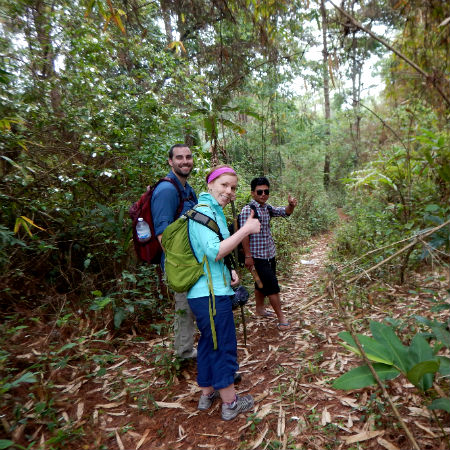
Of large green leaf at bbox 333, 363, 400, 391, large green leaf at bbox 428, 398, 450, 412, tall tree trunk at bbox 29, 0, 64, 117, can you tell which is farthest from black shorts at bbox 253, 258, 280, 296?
tall tree trunk at bbox 29, 0, 64, 117

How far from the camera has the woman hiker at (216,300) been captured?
7.54 ft

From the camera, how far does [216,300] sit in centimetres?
235

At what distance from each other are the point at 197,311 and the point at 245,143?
9.74m

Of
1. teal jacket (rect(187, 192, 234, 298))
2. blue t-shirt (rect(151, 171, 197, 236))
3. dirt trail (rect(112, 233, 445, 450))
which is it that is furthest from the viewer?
blue t-shirt (rect(151, 171, 197, 236))

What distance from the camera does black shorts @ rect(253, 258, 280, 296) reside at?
3.86m

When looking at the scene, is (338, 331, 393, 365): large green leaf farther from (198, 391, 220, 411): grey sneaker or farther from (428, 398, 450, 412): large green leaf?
(198, 391, 220, 411): grey sneaker

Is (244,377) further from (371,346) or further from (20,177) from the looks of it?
(20,177)

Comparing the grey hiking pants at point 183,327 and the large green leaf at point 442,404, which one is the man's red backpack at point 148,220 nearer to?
the grey hiking pants at point 183,327

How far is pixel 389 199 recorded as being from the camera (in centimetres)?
618

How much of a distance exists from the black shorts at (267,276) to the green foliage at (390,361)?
1.97 metres

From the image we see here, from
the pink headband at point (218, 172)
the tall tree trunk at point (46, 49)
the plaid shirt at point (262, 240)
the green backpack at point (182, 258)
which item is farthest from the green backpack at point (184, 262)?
the tall tree trunk at point (46, 49)

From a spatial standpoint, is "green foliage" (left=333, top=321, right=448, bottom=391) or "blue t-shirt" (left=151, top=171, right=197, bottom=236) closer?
"green foliage" (left=333, top=321, right=448, bottom=391)

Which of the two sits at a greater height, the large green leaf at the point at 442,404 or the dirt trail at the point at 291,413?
the large green leaf at the point at 442,404

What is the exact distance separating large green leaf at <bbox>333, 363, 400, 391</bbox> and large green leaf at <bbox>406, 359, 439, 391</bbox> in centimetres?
10
